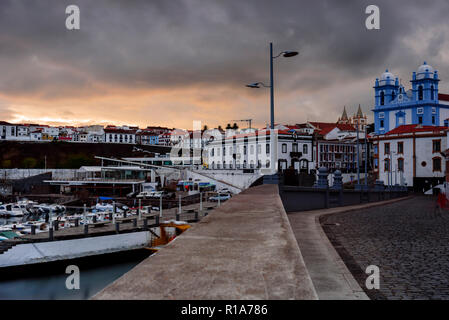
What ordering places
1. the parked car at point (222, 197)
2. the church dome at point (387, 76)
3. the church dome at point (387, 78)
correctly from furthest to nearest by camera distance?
the church dome at point (387, 76) → the church dome at point (387, 78) → the parked car at point (222, 197)

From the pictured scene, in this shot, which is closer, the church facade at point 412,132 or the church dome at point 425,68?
the church facade at point 412,132

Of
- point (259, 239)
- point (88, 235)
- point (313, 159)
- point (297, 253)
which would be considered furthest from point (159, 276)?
point (313, 159)

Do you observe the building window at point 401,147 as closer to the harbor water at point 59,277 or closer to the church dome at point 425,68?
the church dome at point 425,68

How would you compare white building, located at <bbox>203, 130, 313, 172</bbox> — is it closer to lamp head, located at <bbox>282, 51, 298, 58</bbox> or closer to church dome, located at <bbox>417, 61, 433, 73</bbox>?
church dome, located at <bbox>417, 61, 433, 73</bbox>

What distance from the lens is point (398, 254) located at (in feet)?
30.3

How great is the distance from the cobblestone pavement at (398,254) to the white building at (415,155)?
166 ft

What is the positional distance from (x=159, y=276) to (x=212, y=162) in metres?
80.7

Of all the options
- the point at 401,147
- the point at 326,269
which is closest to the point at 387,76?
the point at 401,147

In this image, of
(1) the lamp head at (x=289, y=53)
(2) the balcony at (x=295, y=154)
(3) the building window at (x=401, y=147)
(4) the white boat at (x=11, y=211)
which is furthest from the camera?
(2) the balcony at (x=295, y=154)

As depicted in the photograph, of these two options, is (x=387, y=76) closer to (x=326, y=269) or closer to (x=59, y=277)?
(x=59, y=277)

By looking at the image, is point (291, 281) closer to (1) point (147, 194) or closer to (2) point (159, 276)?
(2) point (159, 276)

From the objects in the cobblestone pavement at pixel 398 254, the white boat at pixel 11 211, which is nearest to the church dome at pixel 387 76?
the cobblestone pavement at pixel 398 254

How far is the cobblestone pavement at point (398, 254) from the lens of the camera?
633 cm

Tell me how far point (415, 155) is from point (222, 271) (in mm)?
71313
